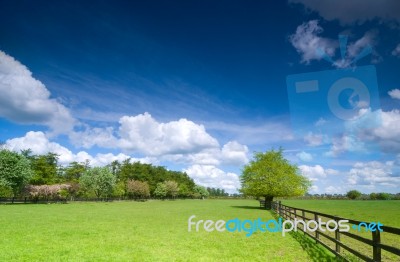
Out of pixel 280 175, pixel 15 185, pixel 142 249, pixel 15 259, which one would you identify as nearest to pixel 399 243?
pixel 142 249

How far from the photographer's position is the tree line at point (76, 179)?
60.4m

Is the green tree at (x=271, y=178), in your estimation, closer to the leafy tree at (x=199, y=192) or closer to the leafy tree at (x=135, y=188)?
the leafy tree at (x=135, y=188)

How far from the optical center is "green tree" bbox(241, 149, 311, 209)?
50688mm

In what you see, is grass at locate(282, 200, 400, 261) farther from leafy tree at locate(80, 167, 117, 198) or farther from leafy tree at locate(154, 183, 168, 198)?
leafy tree at locate(154, 183, 168, 198)

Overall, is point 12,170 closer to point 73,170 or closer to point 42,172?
point 42,172

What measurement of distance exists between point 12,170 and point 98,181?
32008 millimetres

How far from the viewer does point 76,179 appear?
367ft

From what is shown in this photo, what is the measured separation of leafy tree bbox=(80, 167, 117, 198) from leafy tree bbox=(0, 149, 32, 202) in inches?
1085

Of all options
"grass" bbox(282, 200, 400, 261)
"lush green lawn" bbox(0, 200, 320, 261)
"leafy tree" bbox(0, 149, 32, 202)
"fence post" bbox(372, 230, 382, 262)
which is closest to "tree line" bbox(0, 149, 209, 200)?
"leafy tree" bbox(0, 149, 32, 202)

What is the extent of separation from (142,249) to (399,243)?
1279cm

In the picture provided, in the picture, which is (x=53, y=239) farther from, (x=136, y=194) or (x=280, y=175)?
(x=136, y=194)

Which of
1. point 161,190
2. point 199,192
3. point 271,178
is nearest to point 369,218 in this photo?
point 271,178

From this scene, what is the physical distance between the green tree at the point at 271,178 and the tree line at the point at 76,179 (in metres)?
42.6

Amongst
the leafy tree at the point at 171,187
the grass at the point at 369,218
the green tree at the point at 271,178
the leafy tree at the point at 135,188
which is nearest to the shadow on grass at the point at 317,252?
the grass at the point at 369,218
